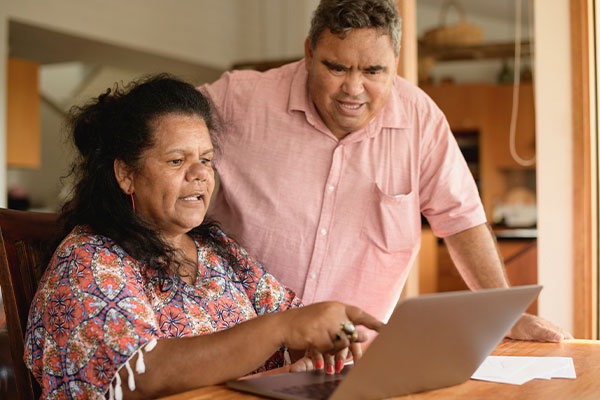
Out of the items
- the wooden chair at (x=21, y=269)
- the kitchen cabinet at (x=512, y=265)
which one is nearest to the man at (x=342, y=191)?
the wooden chair at (x=21, y=269)

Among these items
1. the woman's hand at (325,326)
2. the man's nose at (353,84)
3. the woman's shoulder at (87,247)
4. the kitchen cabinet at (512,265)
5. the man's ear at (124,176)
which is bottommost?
the kitchen cabinet at (512,265)

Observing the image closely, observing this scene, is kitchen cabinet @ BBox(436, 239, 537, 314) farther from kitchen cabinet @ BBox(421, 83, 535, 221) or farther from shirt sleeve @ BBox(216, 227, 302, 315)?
shirt sleeve @ BBox(216, 227, 302, 315)

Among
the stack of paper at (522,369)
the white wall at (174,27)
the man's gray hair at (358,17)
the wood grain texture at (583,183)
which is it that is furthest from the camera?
the white wall at (174,27)

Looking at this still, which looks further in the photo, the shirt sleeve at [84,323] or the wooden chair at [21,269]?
the wooden chair at [21,269]

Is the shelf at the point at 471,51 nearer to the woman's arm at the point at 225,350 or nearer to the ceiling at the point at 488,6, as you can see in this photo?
the ceiling at the point at 488,6

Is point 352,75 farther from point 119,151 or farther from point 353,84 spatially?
point 119,151

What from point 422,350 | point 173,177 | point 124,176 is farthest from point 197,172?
point 422,350

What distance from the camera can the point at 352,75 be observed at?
1873mm

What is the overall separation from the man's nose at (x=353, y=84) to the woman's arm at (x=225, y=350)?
82 cm

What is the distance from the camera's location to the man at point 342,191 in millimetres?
2035

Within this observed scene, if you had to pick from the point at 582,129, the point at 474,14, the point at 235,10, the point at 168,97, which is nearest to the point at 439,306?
the point at 168,97

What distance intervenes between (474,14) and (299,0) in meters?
2.06

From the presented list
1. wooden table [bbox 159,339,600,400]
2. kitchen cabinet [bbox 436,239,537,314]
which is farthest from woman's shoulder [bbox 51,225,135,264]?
kitchen cabinet [bbox 436,239,537,314]

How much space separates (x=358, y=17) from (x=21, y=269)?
983 mm
